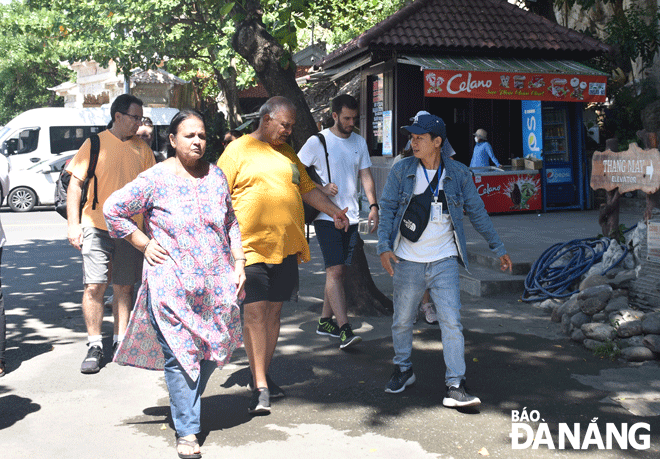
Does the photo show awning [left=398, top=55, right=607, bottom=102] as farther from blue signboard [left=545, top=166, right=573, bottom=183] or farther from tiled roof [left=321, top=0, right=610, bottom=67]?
blue signboard [left=545, top=166, right=573, bottom=183]

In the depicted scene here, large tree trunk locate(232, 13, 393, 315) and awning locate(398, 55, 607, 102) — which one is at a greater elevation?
awning locate(398, 55, 607, 102)

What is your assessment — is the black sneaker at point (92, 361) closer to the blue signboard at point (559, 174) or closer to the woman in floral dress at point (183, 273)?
the woman in floral dress at point (183, 273)

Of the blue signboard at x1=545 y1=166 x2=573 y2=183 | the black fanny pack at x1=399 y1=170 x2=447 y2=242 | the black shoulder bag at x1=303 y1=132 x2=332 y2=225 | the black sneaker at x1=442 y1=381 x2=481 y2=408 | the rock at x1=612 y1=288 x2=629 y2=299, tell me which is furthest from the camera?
the blue signboard at x1=545 y1=166 x2=573 y2=183

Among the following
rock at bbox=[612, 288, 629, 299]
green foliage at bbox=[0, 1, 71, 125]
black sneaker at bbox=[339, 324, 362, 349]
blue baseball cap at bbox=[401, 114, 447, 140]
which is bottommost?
black sneaker at bbox=[339, 324, 362, 349]

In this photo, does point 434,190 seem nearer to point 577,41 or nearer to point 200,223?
point 200,223

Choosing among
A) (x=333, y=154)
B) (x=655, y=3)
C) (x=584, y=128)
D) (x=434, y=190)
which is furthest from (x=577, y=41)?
(x=434, y=190)

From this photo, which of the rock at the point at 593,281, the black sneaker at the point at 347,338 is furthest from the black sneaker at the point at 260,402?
the rock at the point at 593,281

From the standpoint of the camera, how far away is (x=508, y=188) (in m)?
14.9

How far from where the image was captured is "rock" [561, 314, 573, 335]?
634 centimetres

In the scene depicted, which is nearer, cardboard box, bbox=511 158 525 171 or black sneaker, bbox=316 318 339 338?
black sneaker, bbox=316 318 339 338

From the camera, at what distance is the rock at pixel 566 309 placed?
257 inches

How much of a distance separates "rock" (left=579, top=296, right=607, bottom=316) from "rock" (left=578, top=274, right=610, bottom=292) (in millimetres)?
569

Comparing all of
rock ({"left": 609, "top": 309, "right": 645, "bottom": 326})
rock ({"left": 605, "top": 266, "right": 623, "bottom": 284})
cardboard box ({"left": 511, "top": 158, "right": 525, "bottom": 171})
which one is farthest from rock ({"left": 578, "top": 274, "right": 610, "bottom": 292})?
cardboard box ({"left": 511, "top": 158, "right": 525, "bottom": 171})

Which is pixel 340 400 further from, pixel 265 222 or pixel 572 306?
pixel 572 306
